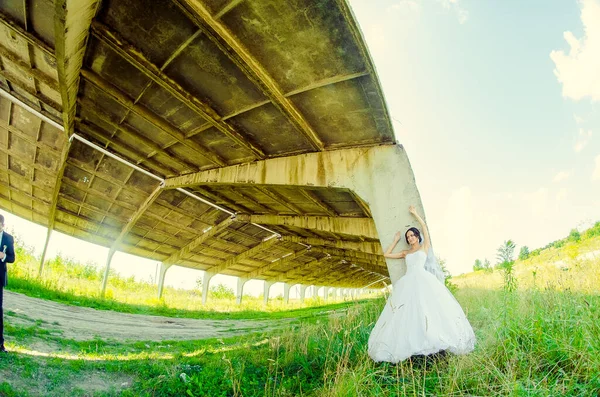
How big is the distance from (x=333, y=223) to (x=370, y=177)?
4.92 metres

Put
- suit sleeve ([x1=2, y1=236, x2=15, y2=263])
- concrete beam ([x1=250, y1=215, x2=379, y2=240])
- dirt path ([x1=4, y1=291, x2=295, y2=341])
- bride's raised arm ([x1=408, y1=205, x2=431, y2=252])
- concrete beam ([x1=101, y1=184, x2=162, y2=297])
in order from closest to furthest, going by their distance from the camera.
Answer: suit sleeve ([x1=2, y1=236, x2=15, y2=263]) < bride's raised arm ([x1=408, y1=205, x2=431, y2=252]) < dirt path ([x1=4, y1=291, x2=295, y2=341]) < concrete beam ([x1=250, y1=215, x2=379, y2=240]) < concrete beam ([x1=101, y1=184, x2=162, y2=297])

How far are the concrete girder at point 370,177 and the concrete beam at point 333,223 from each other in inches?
147

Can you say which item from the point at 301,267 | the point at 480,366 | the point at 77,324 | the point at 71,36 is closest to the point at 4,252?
the point at 71,36

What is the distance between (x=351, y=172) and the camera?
20.5ft

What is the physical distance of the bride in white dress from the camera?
3727mm

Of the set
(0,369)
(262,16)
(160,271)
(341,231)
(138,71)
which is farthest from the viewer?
(160,271)

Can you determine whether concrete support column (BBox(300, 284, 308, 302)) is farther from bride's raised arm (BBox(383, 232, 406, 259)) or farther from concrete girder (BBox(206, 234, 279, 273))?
bride's raised arm (BBox(383, 232, 406, 259))

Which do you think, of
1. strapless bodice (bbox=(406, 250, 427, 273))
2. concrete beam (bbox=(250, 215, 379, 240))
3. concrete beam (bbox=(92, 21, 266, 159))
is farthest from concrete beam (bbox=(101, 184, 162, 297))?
strapless bodice (bbox=(406, 250, 427, 273))

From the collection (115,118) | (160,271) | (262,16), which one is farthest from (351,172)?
(160,271)

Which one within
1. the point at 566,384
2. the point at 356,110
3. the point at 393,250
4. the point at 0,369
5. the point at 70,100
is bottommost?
the point at 0,369

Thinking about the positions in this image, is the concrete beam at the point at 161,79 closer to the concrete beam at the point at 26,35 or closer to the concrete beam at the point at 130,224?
the concrete beam at the point at 26,35

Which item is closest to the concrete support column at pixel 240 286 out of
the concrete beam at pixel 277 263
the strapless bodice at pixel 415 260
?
the concrete beam at pixel 277 263

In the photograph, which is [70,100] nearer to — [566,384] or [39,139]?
[39,139]

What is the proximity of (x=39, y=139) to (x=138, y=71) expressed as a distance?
6542mm
